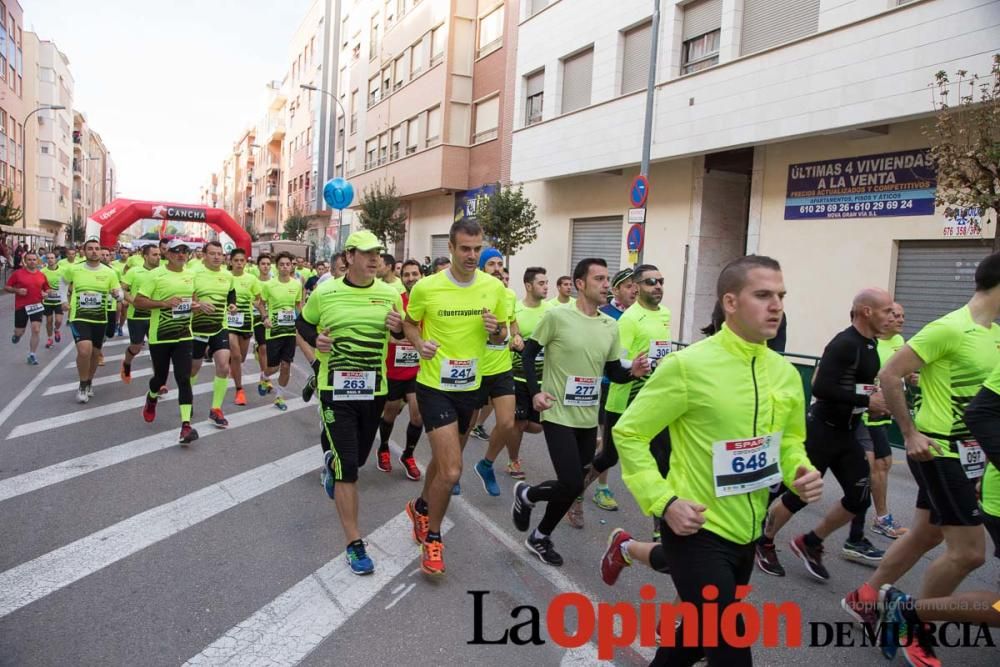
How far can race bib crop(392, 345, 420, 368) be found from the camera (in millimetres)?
6215

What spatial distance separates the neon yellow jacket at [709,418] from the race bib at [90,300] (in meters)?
9.02

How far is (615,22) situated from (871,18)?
729 centimetres

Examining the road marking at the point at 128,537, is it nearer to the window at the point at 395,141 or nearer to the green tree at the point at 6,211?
the window at the point at 395,141

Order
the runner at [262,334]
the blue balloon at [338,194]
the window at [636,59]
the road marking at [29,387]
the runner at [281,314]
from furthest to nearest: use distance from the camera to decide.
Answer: the blue balloon at [338,194] → the window at [636,59] → the runner at [262,334] → the runner at [281,314] → the road marking at [29,387]

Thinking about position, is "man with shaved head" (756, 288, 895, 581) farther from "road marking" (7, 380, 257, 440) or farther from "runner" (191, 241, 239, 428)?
"road marking" (7, 380, 257, 440)

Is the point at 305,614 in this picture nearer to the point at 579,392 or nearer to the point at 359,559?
the point at 359,559

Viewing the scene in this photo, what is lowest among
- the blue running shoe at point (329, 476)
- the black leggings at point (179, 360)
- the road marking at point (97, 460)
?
the road marking at point (97, 460)

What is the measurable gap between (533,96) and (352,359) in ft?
61.5

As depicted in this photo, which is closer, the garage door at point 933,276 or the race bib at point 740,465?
the race bib at point 740,465

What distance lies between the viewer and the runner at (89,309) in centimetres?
921

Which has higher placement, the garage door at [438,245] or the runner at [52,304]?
the garage door at [438,245]

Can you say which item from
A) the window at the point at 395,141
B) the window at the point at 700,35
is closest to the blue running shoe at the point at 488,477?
the window at the point at 700,35

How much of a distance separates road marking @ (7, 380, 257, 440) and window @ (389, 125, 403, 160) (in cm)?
2334

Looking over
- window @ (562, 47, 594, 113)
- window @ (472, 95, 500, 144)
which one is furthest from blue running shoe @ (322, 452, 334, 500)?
window @ (472, 95, 500, 144)
